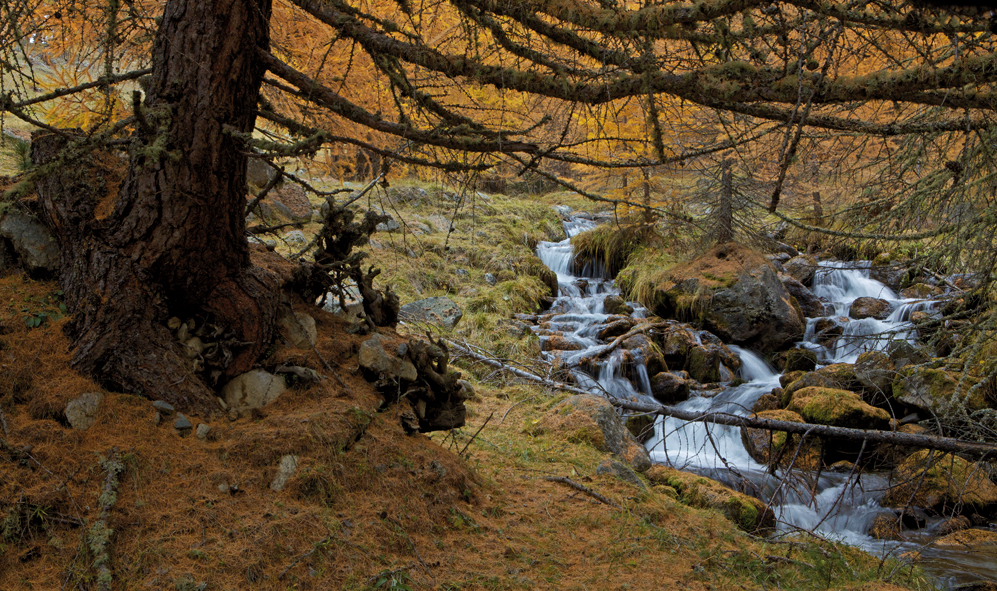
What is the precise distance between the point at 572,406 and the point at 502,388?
4.87 ft

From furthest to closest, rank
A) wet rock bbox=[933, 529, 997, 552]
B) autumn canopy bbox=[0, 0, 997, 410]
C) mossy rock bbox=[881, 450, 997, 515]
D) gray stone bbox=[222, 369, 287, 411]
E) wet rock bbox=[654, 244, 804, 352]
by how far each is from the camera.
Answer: wet rock bbox=[654, 244, 804, 352] → mossy rock bbox=[881, 450, 997, 515] → wet rock bbox=[933, 529, 997, 552] → gray stone bbox=[222, 369, 287, 411] → autumn canopy bbox=[0, 0, 997, 410]

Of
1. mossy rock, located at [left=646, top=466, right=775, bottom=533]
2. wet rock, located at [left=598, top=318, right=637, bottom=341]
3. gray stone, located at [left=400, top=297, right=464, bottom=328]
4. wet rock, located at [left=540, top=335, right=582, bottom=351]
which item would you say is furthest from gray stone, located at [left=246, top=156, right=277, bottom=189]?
mossy rock, located at [left=646, top=466, right=775, bottom=533]

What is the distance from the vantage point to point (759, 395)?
829 centimetres

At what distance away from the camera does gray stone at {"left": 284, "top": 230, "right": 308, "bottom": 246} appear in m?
9.45

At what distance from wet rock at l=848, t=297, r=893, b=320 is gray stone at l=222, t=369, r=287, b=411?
438 inches

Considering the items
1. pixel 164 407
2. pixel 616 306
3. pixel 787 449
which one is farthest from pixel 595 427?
pixel 616 306

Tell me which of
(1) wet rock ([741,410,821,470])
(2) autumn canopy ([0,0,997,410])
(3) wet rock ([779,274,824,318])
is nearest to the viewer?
(2) autumn canopy ([0,0,997,410])

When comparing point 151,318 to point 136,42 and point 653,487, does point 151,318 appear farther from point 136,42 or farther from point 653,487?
point 653,487

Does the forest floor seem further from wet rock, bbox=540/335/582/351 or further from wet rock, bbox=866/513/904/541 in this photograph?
wet rock, bbox=540/335/582/351

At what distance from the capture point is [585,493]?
12.5ft

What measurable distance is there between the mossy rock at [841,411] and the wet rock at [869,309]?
4.91m

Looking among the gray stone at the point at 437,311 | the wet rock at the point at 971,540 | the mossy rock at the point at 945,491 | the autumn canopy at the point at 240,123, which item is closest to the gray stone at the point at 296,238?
the gray stone at the point at 437,311

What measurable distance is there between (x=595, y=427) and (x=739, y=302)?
247 inches

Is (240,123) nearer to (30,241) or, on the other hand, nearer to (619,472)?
(30,241)
